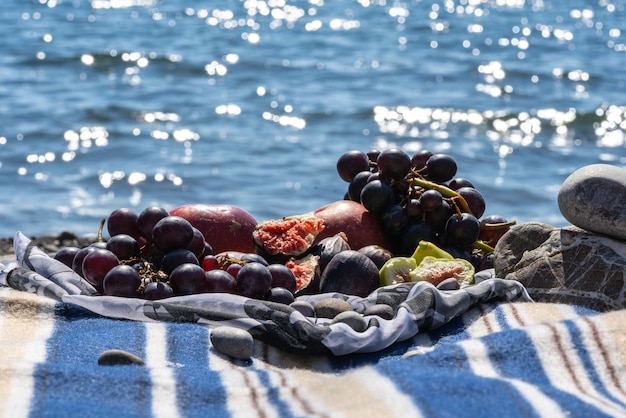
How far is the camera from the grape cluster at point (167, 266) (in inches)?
123

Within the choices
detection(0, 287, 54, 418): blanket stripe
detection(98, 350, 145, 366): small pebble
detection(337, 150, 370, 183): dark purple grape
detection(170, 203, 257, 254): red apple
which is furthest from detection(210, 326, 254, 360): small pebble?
detection(337, 150, 370, 183): dark purple grape

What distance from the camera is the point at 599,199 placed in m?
3.20

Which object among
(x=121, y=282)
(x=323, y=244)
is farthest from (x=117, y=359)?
(x=323, y=244)

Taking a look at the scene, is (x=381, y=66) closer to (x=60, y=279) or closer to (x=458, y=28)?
(x=458, y=28)

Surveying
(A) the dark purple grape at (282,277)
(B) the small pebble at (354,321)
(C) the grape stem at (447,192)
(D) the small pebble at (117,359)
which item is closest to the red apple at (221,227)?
(A) the dark purple grape at (282,277)

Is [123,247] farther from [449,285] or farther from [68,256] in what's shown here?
[449,285]

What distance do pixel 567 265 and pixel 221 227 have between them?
125 cm

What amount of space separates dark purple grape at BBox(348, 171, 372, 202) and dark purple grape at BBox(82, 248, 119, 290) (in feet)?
3.38

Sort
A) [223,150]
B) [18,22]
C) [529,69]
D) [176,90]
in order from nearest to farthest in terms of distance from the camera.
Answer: [223,150] → [176,90] → [529,69] → [18,22]

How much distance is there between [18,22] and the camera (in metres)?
18.7

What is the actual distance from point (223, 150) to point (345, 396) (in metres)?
9.08

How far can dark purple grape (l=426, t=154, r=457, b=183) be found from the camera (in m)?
3.70

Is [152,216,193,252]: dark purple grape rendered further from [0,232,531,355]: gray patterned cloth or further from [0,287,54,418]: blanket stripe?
[0,287,54,418]: blanket stripe

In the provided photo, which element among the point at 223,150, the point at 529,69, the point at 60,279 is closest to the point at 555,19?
the point at 529,69
